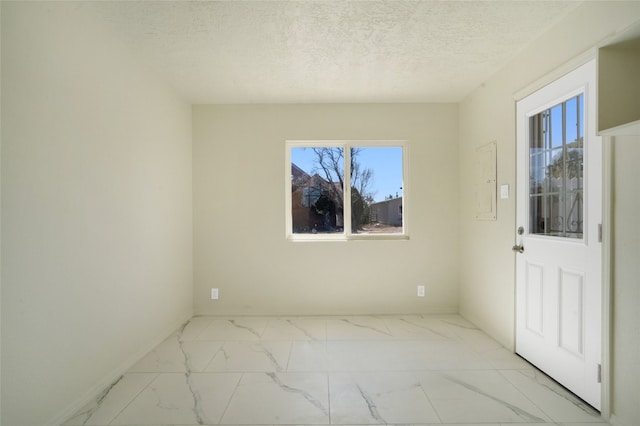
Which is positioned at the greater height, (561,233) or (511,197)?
(511,197)

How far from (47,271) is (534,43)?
3.66 m

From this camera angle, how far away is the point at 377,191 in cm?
381

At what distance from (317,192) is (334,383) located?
2.19 m

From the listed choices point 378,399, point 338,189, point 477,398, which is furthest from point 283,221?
point 477,398

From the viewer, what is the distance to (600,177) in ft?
5.91

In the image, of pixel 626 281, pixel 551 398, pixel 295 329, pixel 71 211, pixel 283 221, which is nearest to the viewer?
pixel 626 281

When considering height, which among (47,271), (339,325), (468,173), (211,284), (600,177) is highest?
(468,173)

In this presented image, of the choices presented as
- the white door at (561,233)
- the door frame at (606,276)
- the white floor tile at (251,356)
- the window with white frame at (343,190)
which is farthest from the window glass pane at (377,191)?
the door frame at (606,276)

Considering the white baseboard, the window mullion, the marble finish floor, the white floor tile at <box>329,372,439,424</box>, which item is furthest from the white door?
the white baseboard

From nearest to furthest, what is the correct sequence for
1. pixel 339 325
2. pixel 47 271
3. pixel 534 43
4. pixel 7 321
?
pixel 7 321, pixel 47 271, pixel 534 43, pixel 339 325

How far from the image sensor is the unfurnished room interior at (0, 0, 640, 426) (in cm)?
170

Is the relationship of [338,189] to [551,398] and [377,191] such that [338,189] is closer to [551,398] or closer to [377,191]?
[377,191]

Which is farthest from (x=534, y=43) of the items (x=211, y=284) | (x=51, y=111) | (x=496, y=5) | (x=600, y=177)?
(x=211, y=284)

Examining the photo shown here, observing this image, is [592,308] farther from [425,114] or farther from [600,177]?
[425,114]
